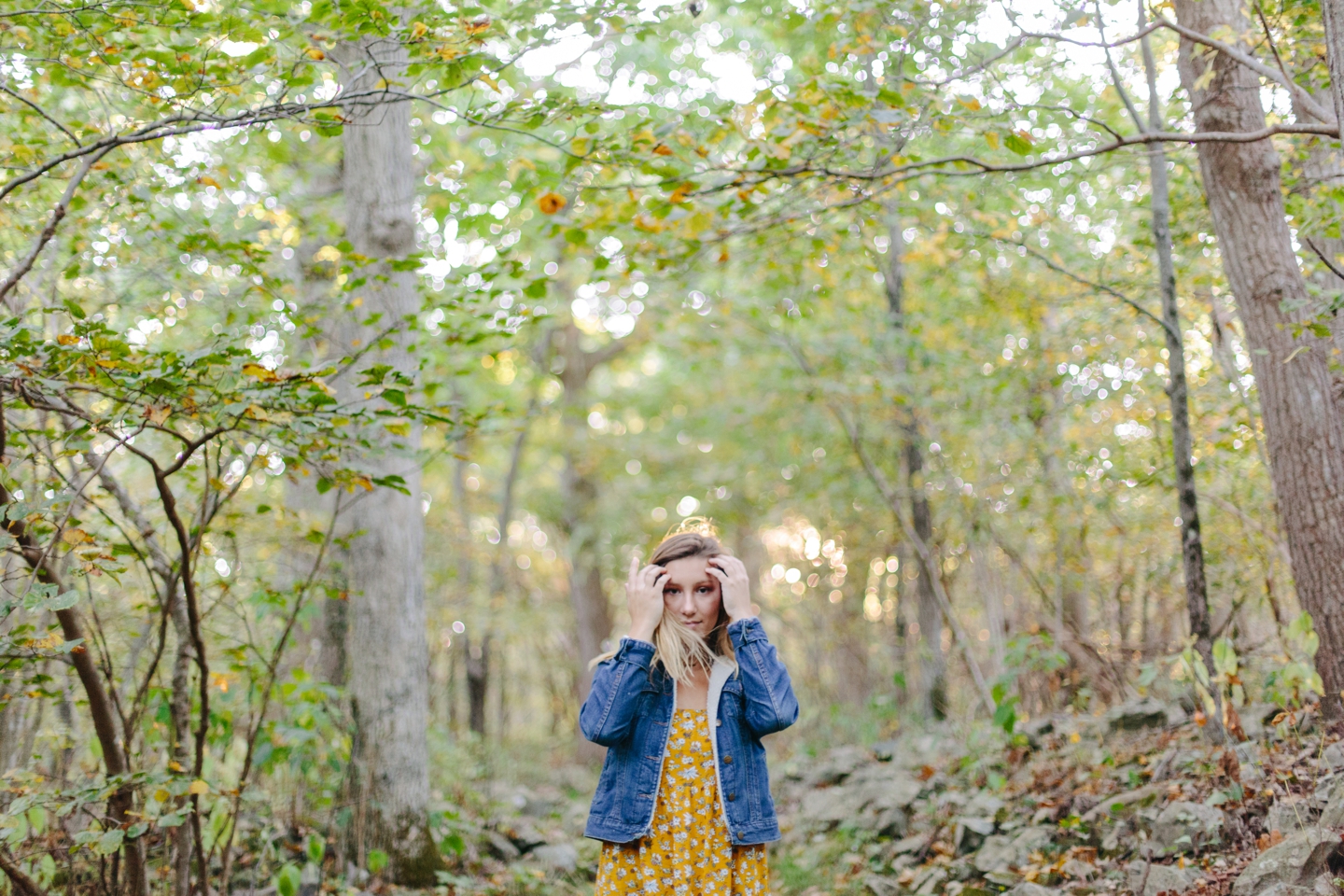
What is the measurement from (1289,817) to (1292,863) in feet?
1.60

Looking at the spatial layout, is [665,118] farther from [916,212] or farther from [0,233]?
[0,233]

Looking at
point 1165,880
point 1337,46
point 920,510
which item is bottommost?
point 1165,880

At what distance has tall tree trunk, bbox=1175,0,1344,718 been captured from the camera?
14.0ft

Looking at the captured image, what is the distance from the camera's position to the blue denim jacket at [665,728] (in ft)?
9.12

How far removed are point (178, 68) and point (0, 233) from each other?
4.90 feet

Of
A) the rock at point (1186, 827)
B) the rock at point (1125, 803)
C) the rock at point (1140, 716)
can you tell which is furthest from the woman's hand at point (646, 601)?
the rock at point (1140, 716)

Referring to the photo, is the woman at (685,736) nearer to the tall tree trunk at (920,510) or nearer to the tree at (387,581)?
the tree at (387,581)

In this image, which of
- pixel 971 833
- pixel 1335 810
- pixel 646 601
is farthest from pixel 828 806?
pixel 646 601

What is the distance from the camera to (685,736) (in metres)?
2.88

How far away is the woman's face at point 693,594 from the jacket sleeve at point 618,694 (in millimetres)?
195

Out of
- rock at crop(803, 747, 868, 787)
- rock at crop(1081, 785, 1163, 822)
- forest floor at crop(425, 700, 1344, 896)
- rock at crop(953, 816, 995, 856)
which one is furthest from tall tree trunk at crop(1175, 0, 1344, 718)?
rock at crop(803, 747, 868, 787)

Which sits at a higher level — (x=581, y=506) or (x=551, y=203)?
(x=551, y=203)

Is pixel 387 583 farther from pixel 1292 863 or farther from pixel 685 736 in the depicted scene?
pixel 1292 863

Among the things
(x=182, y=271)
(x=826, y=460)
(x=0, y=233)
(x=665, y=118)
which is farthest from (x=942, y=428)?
(x=0, y=233)
